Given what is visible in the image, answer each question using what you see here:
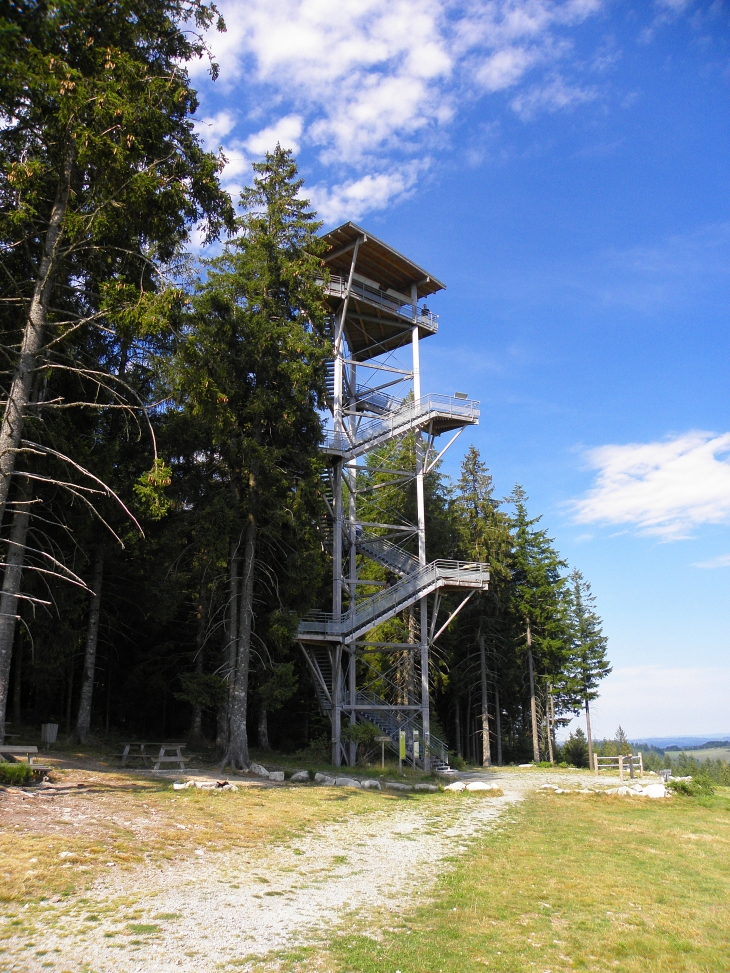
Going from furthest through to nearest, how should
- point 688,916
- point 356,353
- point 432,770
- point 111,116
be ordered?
point 356,353 < point 432,770 < point 111,116 < point 688,916

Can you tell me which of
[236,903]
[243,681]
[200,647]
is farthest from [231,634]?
[236,903]

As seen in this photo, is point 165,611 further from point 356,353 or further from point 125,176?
point 356,353

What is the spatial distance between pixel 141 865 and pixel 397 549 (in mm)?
19984

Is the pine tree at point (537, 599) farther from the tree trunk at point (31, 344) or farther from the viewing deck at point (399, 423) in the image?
the tree trunk at point (31, 344)

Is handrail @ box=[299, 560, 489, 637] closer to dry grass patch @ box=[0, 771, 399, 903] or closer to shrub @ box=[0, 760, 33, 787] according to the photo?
dry grass patch @ box=[0, 771, 399, 903]

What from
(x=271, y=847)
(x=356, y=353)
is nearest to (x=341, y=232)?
(x=356, y=353)

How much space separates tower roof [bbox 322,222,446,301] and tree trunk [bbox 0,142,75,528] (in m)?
15.2

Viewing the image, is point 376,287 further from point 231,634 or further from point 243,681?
point 243,681

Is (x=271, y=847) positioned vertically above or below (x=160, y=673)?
below

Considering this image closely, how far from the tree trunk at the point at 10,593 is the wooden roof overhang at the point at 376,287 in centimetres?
1724

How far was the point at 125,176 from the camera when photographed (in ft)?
38.7

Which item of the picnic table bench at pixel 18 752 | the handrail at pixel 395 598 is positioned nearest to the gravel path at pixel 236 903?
the picnic table bench at pixel 18 752

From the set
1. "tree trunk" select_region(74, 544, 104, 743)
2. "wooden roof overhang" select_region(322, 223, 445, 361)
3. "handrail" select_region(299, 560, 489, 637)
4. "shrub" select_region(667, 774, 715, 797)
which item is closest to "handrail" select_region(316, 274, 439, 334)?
"wooden roof overhang" select_region(322, 223, 445, 361)

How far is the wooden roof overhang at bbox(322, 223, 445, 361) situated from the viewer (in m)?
27.5
